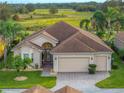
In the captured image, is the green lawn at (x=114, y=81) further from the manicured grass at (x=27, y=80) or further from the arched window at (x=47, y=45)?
the arched window at (x=47, y=45)

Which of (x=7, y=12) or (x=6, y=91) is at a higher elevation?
(x=7, y=12)

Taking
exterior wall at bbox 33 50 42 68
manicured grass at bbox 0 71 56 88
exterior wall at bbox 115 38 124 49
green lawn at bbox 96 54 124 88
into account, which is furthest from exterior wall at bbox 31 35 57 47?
exterior wall at bbox 115 38 124 49

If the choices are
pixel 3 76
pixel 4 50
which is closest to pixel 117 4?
pixel 4 50

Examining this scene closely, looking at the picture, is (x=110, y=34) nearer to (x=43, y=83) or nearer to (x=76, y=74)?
(x=76, y=74)

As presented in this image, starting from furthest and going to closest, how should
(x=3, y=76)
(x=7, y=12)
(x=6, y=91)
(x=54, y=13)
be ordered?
(x=54, y=13), (x=7, y=12), (x=3, y=76), (x=6, y=91)

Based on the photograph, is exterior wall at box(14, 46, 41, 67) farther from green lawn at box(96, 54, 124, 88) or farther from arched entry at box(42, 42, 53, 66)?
green lawn at box(96, 54, 124, 88)

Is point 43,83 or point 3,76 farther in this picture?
point 3,76

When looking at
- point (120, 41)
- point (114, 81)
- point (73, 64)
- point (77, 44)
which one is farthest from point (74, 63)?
point (120, 41)
